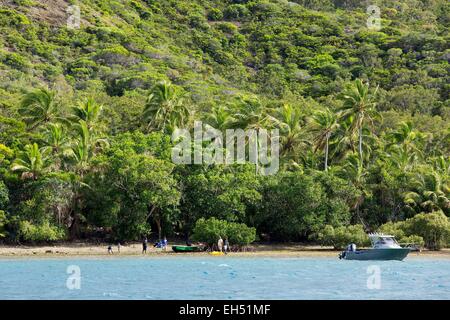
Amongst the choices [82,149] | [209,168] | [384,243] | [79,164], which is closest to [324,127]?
[209,168]

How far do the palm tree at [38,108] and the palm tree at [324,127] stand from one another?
21374 millimetres

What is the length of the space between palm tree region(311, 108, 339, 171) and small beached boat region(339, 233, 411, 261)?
52.3ft

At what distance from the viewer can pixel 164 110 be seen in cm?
6562

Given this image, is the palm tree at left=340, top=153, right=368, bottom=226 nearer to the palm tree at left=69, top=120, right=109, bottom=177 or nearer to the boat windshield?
the boat windshield

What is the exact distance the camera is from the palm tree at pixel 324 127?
6456 centimetres

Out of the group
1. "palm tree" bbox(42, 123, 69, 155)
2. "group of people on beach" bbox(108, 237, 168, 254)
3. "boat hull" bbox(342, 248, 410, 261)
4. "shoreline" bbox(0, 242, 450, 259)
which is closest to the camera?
"boat hull" bbox(342, 248, 410, 261)

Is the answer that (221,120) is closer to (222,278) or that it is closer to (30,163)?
(30,163)

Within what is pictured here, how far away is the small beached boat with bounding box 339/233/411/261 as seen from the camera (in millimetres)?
47469

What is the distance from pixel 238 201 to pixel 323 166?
13200mm

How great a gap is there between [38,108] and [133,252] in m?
15.8

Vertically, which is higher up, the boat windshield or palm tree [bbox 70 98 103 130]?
palm tree [bbox 70 98 103 130]

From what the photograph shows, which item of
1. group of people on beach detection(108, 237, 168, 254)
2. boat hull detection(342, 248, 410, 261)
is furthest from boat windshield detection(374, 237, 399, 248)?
group of people on beach detection(108, 237, 168, 254)

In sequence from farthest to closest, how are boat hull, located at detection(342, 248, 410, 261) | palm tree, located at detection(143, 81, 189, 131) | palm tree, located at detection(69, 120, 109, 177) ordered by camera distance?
palm tree, located at detection(143, 81, 189, 131) < palm tree, located at detection(69, 120, 109, 177) < boat hull, located at detection(342, 248, 410, 261)

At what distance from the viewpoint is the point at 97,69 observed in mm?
104812
